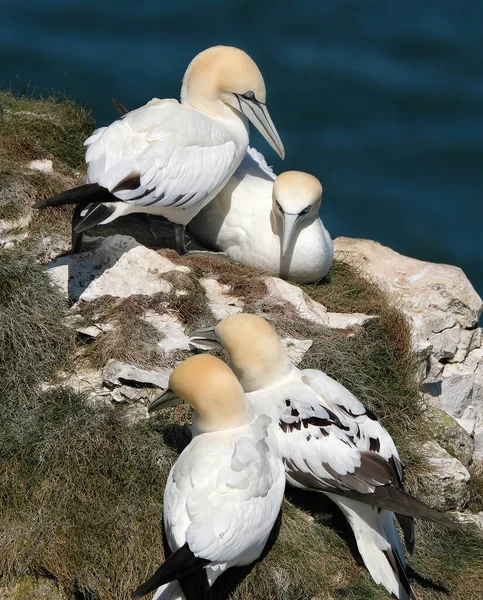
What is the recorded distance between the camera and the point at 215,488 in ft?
14.4

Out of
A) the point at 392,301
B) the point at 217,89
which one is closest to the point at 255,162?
the point at 217,89

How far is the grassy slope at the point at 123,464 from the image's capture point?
15.1ft

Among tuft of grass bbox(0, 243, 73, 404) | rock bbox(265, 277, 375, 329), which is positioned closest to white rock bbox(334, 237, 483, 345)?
rock bbox(265, 277, 375, 329)

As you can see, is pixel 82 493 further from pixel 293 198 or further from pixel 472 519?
pixel 293 198

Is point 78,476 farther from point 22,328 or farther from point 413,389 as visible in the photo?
point 413,389

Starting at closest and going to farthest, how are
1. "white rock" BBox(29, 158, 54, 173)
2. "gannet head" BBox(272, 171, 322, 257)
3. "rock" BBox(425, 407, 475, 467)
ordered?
1. "rock" BBox(425, 407, 475, 467)
2. "gannet head" BBox(272, 171, 322, 257)
3. "white rock" BBox(29, 158, 54, 173)

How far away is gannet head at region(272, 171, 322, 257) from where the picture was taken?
6305 millimetres

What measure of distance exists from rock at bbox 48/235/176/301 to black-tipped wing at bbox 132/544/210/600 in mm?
2115

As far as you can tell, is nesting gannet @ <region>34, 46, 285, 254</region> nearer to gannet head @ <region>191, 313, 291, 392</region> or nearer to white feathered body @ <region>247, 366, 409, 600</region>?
gannet head @ <region>191, 313, 291, 392</region>

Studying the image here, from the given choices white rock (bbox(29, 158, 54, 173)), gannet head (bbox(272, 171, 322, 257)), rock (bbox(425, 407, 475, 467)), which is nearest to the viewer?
rock (bbox(425, 407, 475, 467))

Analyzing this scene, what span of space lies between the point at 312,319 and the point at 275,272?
1.94ft

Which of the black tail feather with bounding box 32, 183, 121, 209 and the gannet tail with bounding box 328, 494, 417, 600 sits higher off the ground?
the black tail feather with bounding box 32, 183, 121, 209

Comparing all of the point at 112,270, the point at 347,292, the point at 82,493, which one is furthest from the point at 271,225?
the point at 82,493

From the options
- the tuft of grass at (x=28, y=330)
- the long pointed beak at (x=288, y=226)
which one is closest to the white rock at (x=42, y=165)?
the tuft of grass at (x=28, y=330)
